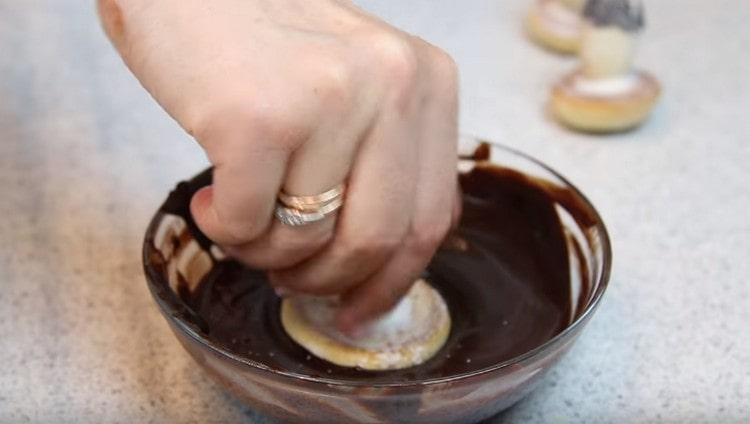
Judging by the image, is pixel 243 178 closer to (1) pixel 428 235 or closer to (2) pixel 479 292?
(1) pixel 428 235

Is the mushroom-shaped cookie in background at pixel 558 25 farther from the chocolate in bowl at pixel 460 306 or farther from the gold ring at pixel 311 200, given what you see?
the gold ring at pixel 311 200

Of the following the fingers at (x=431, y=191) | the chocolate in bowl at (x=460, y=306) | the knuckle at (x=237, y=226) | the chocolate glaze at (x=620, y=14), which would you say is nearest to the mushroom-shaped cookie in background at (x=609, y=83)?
the chocolate glaze at (x=620, y=14)

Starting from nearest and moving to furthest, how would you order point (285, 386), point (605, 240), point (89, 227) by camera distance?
point (285, 386)
point (605, 240)
point (89, 227)

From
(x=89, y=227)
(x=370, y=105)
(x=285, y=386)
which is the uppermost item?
(x=370, y=105)

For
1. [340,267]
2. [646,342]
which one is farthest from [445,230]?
[646,342]

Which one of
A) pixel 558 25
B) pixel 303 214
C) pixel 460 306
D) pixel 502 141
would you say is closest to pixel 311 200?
pixel 303 214

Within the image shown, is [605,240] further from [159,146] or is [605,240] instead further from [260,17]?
[159,146]

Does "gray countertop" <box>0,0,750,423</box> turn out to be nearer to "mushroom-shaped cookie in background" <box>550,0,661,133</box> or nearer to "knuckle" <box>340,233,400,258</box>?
"mushroom-shaped cookie in background" <box>550,0,661,133</box>
